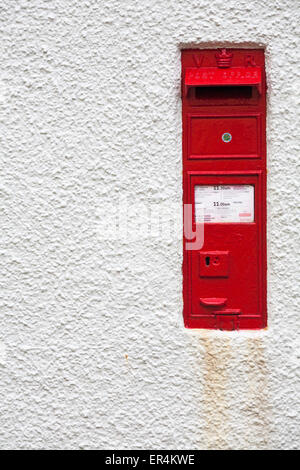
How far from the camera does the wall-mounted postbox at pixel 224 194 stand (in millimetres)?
1951

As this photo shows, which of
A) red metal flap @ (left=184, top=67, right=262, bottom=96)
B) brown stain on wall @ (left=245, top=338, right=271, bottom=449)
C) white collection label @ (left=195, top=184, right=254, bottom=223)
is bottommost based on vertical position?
brown stain on wall @ (left=245, top=338, right=271, bottom=449)

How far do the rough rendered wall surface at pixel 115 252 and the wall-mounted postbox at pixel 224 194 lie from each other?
5 centimetres

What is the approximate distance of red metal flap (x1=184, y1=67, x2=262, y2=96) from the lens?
1.88 m

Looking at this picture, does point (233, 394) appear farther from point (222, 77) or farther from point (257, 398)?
point (222, 77)

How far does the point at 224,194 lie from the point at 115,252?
18.7 inches

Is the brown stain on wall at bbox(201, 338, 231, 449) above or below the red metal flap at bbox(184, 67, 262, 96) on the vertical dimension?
below

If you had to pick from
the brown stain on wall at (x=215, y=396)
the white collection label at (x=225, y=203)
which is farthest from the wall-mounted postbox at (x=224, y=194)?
the brown stain on wall at (x=215, y=396)

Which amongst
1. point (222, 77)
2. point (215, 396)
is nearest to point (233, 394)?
point (215, 396)

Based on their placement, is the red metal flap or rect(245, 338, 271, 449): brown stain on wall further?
rect(245, 338, 271, 449): brown stain on wall

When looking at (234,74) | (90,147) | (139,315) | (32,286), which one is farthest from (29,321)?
(234,74)

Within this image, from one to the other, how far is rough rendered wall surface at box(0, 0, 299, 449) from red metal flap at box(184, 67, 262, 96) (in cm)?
7

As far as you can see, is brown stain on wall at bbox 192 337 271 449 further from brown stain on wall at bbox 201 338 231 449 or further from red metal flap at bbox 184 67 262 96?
red metal flap at bbox 184 67 262 96

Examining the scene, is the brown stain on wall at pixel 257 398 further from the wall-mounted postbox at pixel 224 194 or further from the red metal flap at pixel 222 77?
the red metal flap at pixel 222 77

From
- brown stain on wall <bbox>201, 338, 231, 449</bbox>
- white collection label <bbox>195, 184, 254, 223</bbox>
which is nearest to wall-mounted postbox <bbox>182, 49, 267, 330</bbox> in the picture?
white collection label <bbox>195, 184, 254, 223</bbox>
